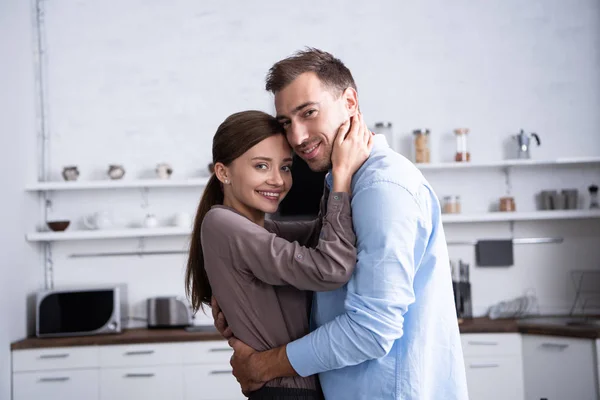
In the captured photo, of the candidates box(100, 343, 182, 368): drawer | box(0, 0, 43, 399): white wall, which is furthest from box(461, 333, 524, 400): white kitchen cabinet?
box(0, 0, 43, 399): white wall

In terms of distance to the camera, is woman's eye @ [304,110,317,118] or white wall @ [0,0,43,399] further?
white wall @ [0,0,43,399]

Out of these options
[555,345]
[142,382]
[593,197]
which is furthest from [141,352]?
[593,197]

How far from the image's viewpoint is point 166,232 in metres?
4.20

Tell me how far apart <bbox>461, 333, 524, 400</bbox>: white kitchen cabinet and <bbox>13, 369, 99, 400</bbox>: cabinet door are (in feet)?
7.39

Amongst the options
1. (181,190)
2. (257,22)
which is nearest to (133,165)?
(181,190)

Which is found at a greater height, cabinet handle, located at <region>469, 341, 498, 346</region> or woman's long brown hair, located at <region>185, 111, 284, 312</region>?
woman's long brown hair, located at <region>185, 111, 284, 312</region>

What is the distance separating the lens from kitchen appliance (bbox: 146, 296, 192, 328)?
13.8ft

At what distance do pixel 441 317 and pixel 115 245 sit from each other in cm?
345

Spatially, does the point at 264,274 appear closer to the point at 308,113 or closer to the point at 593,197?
the point at 308,113

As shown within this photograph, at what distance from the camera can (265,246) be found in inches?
58.4

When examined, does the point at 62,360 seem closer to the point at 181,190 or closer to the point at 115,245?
the point at 115,245

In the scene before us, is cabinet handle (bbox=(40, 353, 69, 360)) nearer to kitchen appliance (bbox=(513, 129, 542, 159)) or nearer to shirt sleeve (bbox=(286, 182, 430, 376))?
shirt sleeve (bbox=(286, 182, 430, 376))

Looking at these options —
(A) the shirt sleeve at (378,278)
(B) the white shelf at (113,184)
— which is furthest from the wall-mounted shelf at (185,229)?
(A) the shirt sleeve at (378,278)

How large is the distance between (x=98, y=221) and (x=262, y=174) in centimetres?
291
